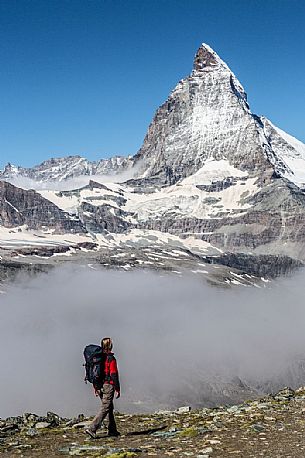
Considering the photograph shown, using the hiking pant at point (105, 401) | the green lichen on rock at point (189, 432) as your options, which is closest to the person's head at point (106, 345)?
the hiking pant at point (105, 401)

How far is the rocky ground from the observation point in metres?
22.4

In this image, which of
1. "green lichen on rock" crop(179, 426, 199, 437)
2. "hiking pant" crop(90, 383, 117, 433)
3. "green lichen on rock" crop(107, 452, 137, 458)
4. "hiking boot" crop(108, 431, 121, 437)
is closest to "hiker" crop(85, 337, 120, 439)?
"hiking pant" crop(90, 383, 117, 433)

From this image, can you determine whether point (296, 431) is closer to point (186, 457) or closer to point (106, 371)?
point (186, 457)

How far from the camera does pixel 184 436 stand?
2578cm

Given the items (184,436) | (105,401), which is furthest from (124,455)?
(105,401)

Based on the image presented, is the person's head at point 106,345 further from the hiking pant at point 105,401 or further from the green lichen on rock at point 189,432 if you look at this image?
the green lichen on rock at point 189,432

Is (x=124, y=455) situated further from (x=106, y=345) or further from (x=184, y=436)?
(x=106, y=345)

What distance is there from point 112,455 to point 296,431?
8.27m

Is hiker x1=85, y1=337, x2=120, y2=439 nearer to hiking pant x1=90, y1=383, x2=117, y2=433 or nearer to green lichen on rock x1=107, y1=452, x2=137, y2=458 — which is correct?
hiking pant x1=90, y1=383, x2=117, y2=433

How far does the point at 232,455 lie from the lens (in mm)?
21406

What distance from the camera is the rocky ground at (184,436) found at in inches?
881

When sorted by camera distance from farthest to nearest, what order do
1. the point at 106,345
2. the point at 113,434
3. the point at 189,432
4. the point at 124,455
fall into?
the point at 113,434 → the point at 189,432 → the point at 106,345 → the point at 124,455

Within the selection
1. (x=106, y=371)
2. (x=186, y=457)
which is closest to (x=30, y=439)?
(x=106, y=371)

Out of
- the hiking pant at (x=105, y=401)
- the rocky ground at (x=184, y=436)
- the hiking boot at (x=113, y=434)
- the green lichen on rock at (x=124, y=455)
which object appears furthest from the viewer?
the hiking boot at (x=113, y=434)
